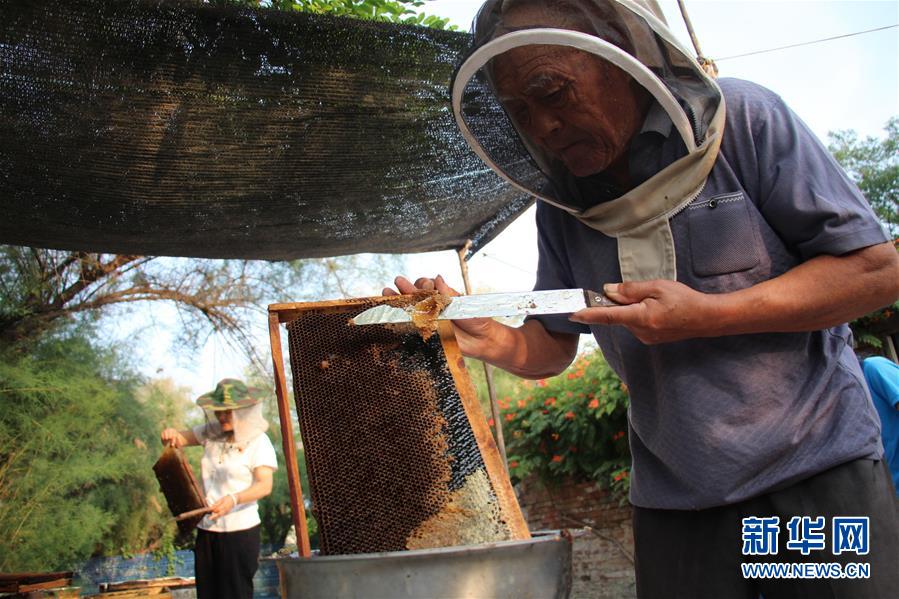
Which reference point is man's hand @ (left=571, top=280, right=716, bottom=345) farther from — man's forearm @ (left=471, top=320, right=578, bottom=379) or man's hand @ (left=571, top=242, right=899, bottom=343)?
man's forearm @ (left=471, top=320, right=578, bottom=379)

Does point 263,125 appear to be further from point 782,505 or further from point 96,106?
point 782,505

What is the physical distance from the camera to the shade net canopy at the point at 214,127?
262 centimetres

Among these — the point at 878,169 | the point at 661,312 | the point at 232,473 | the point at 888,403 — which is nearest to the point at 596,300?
the point at 661,312

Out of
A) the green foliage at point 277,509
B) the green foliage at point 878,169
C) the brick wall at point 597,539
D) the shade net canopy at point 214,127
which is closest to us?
the shade net canopy at point 214,127

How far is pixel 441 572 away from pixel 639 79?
3.72 ft

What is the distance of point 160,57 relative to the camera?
270 cm

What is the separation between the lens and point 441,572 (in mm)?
1127

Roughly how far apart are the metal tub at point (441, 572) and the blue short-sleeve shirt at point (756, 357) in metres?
0.58

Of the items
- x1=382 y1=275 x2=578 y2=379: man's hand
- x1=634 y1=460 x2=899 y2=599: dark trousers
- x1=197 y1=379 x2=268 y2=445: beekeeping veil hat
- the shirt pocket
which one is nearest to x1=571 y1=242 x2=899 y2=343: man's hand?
the shirt pocket

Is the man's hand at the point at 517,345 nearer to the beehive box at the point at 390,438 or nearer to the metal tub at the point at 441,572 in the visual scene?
the beehive box at the point at 390,438

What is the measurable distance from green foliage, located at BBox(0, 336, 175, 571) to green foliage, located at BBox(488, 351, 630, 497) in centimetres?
448

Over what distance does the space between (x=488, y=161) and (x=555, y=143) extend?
11.2 inches

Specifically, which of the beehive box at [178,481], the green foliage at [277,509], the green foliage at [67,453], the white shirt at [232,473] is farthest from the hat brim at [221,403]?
the green foliage at [277,509]

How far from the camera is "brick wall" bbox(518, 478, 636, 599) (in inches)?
297
